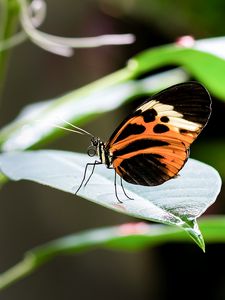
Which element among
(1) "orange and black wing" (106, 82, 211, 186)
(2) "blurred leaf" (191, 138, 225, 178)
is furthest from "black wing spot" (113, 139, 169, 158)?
(2) "blurred leaf" (191, 138, 225, 178)

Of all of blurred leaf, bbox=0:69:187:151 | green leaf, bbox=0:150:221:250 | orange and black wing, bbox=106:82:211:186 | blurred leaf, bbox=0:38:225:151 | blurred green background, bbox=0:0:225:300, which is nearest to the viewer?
green leaf, bbox=0:150:221:250

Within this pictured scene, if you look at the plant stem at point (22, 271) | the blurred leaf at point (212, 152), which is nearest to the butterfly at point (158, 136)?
the plant stem at point (22, 271)

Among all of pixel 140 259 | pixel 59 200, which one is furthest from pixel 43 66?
pixel 140 259

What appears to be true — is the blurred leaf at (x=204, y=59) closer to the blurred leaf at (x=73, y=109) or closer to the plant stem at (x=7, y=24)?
the blurred leaf at (x=73, y=109)

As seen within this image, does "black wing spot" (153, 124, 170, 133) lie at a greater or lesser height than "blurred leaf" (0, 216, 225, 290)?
greater

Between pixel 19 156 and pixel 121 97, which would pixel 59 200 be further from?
pixel 19 156

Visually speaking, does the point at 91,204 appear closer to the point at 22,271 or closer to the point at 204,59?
the point at 22,271

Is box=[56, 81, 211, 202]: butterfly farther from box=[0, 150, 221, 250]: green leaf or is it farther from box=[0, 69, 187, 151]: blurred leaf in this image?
box=[0, 69, 187, 151]: blurred leaf
